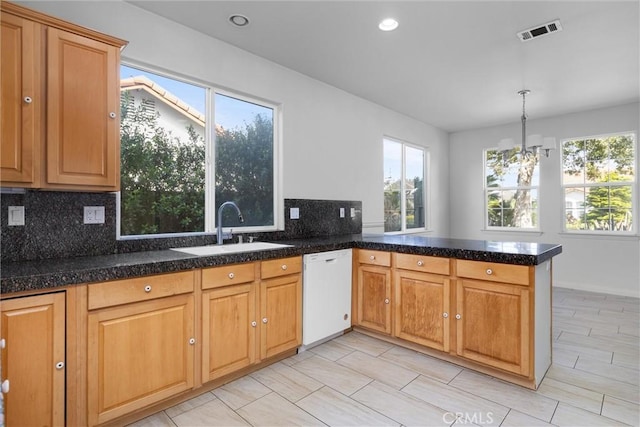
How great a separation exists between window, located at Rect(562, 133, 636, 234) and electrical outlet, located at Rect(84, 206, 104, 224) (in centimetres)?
597

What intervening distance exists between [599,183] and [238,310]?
5.41 metres

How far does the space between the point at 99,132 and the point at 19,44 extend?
0.51 meters

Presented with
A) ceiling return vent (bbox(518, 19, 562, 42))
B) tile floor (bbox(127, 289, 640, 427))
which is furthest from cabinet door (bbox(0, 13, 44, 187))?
ceiling return vent (bbox(518, 19, 562, 42))

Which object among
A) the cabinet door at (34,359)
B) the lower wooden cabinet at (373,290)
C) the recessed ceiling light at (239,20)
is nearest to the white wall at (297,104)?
the recessed ceiling light at (239,20)

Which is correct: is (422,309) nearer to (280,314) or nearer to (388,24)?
(280,314)

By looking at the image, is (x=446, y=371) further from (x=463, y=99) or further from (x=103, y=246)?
(x=463, y=99)

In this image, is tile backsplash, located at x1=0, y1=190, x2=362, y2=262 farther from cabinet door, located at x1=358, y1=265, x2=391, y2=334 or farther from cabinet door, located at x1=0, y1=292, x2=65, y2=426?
cabinet door, located at x1=358, y1=265, x2=391, y2=334

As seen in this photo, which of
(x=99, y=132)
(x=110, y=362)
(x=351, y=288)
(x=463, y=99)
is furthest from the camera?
(x=463, y=99)

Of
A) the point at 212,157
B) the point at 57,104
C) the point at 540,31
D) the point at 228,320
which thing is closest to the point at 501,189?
the point at 540,31

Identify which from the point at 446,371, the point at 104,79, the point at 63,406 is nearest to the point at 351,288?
the point at 446,371

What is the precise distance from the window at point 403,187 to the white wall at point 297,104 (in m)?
0.23

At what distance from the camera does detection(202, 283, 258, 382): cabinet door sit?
2.14 metres

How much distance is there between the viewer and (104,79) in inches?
76.7

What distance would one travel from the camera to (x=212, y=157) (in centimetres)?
288
